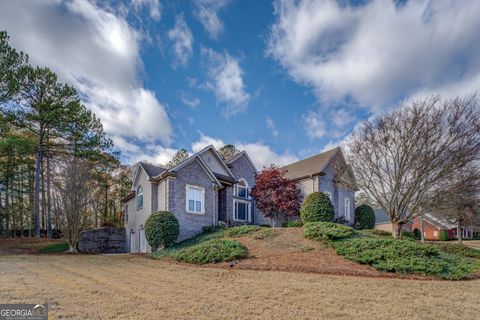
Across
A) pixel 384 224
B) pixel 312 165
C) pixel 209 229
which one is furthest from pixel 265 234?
pixel 384 224

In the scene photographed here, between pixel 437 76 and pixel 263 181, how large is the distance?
12.4 meters

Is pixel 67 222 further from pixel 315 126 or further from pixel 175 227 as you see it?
pixel 315 126

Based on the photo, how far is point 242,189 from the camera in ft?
82.6

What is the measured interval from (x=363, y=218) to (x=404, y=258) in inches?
619

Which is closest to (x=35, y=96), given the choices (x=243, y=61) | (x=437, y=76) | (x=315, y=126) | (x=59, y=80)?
(x=59, y=80)

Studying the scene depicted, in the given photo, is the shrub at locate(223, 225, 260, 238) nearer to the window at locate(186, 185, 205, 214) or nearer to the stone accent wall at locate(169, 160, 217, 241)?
the stone accent wall at locate(169, 160, 217, 241)

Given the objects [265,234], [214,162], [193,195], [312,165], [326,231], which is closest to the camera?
[326,231]

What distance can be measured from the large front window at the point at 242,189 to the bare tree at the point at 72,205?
37.2ft

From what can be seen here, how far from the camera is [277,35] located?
14.6 metres

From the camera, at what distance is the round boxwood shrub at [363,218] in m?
25.8

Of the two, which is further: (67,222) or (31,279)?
(67,222)

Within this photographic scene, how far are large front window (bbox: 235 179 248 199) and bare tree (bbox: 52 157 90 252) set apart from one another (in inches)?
446

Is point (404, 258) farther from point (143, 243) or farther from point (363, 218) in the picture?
point (143, 243)

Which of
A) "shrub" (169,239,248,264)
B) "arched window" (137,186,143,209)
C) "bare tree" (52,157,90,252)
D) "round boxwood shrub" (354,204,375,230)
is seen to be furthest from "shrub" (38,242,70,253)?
"round boxwood shrub" (354,204,375,230)
